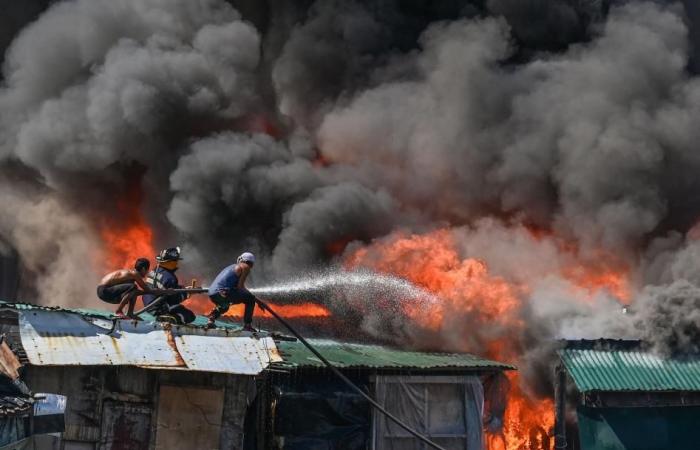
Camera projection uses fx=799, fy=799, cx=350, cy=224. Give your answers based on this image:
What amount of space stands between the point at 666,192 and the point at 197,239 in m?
14.7

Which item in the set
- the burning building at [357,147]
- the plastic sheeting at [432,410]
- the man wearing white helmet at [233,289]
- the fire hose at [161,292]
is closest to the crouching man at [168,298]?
the fire hose at [161,292]

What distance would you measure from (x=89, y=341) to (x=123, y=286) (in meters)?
1.42

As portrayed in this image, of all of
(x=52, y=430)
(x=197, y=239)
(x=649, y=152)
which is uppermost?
(x=649, y=152)

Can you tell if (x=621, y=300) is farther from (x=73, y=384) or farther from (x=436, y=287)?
(x=73, y=384)

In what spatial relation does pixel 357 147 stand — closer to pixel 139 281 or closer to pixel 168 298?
pixel 168 298

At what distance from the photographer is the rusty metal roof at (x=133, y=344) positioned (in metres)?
13.0

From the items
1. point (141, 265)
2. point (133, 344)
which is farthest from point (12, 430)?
point (141, 265)

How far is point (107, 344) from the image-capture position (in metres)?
13.5

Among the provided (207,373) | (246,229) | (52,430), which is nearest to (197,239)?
(246,229)

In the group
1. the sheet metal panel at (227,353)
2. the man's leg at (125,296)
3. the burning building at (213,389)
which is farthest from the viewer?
the man's leg at (125,296)

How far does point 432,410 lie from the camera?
15930 mm

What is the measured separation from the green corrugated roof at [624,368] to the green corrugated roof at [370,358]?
1562 millimetres

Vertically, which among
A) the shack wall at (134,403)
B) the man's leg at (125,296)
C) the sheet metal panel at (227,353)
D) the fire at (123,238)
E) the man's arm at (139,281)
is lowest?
the shack wall at (134,403)

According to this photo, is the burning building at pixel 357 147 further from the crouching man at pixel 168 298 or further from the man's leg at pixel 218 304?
the crouching man at pixel 168 298
